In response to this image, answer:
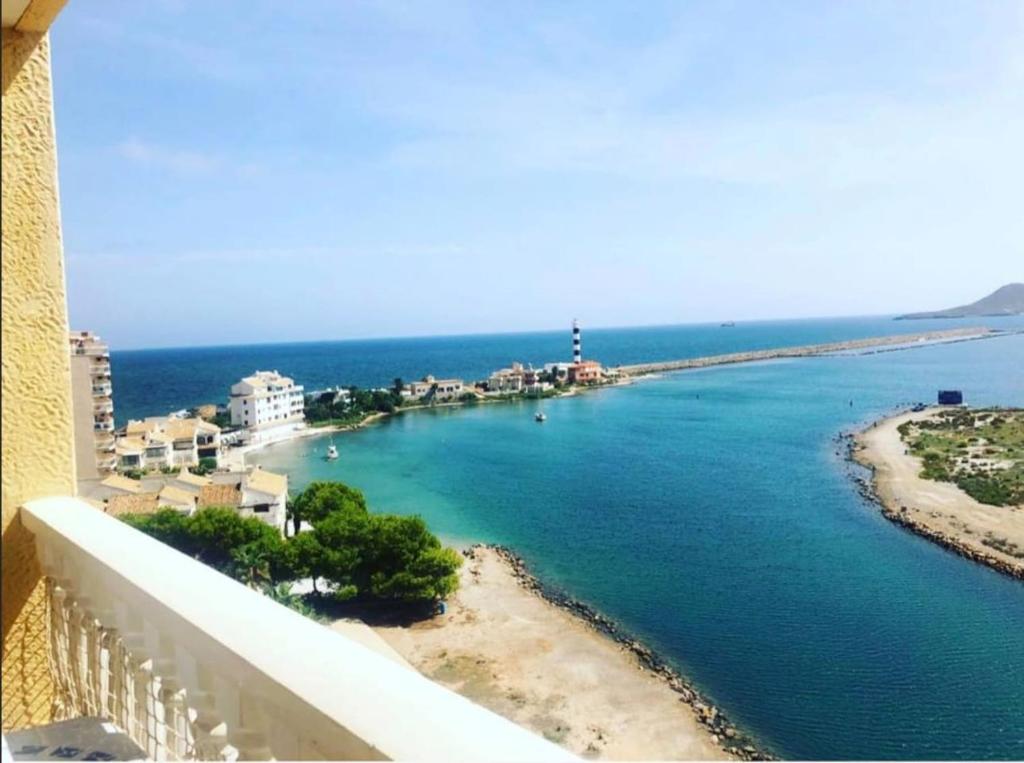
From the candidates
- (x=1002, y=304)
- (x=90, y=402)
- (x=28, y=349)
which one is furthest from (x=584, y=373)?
(x=1002, y=304)

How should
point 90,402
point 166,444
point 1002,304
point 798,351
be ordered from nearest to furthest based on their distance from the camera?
point 90,402, point 166,444, point 798,351, point 1002,304

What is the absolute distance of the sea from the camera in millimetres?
6820

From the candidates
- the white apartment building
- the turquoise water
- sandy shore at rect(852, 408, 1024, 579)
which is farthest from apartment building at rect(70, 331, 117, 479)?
the white apartment building

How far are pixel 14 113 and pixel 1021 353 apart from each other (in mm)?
58212

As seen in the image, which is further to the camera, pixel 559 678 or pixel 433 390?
pixel 433 390

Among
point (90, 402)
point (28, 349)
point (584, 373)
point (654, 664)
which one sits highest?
point (28, 349)

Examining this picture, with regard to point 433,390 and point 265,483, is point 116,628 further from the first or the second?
point 433,390

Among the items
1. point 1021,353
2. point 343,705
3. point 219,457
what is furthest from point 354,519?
point 1021,353

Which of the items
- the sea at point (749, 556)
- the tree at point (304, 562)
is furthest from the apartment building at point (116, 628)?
the tree at point (304, 562)

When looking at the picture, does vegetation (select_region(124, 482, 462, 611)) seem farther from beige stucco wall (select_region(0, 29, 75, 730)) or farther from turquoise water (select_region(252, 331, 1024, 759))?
beige stucco wall (select_region(0, 29, 75, 730))

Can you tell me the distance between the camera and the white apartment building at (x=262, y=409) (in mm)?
21922

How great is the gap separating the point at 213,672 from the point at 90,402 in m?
1.26

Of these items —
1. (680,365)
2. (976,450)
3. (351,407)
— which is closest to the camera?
(976,450)

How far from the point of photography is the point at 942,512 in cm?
1249
